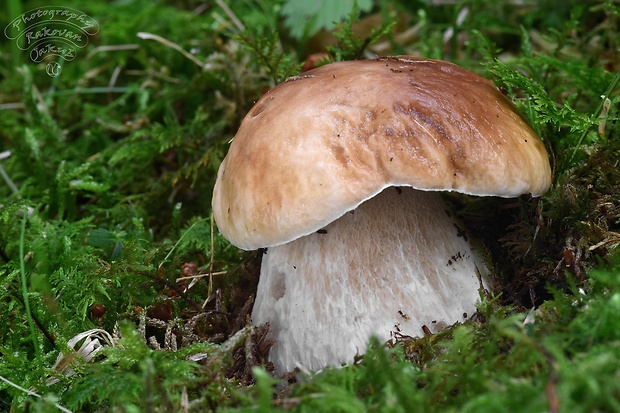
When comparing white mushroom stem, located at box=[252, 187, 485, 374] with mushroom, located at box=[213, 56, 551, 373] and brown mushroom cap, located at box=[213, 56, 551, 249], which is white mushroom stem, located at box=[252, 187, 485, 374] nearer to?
mushroom, located at box=[213, 56, 551, 373]

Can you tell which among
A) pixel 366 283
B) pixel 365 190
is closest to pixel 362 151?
pixel 365 190

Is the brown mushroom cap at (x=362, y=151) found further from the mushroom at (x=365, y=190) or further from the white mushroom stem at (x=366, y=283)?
the white mushroom stem at (x=366, y=283)

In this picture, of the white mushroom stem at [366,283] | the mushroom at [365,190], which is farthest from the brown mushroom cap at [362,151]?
the white mushroom stem at [366,283]

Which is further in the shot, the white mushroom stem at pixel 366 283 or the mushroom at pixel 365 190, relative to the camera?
the white mushroom stem at pixel 366 283

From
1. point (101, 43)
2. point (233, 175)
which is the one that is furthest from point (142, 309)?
point (101, 43)

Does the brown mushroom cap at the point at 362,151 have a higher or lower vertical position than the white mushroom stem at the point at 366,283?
higher

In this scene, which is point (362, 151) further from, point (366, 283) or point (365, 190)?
point (366, 283)

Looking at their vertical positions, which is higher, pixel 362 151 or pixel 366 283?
pixel 362 151

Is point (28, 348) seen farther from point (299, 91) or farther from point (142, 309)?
point (299, 91)
